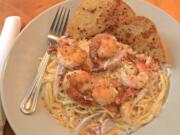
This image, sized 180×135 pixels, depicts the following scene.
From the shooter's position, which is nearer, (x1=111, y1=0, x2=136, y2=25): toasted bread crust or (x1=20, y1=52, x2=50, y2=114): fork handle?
(x1=20, y1=52, x2=50, y2=114): fork handle

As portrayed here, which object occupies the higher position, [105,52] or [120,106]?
[105,52]

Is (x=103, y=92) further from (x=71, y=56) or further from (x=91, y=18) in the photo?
(x=91, y=18)

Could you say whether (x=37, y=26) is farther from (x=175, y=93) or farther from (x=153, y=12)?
(x=175, y=93)

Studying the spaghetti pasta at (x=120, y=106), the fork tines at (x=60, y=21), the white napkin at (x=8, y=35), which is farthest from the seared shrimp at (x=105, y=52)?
the white napkin at (x=8, y=35)

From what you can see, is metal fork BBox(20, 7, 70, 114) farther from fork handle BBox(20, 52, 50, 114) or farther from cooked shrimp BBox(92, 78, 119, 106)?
cooked shrimp BBox(92, 78, 119, 106)

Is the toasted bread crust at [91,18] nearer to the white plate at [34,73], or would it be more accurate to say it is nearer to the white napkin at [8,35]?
the white plate at [34,73]

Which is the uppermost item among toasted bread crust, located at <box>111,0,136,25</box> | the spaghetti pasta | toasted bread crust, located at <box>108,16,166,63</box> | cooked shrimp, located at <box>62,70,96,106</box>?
toasted bread crust, located at <box>111,0,136,25</box>

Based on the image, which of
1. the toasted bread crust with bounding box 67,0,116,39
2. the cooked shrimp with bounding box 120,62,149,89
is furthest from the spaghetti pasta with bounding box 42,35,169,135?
the toasted bread crust with bounding box 67,0,116,39

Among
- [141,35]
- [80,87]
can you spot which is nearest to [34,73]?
[80,87]
